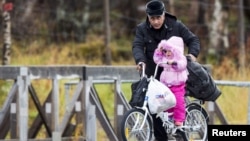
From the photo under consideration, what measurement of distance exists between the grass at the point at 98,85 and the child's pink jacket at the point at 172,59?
3491mm

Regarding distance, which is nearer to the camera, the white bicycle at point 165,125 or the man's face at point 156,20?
the white bicycle at point 165,125

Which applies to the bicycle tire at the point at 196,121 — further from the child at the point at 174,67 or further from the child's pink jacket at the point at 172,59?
the child's pink jacket at the point at 172,59

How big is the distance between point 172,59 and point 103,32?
74.2ft

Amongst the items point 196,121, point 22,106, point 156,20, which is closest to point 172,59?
point 156,20

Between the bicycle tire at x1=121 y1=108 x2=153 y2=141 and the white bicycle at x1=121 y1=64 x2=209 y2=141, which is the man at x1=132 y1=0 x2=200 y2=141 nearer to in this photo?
the white bicycle at x1=121 y1=64 x2=209 y2=141

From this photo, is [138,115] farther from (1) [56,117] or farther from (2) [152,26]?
(1) [56,117]

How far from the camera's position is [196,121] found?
35.7 ft

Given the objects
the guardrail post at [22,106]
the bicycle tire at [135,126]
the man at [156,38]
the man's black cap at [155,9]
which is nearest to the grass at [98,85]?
the guardrail post at [22,106]

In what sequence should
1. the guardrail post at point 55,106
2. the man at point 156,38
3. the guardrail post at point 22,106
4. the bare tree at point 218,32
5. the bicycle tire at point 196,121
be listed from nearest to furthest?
the man at point 156,38
the bicycle tire at point 196,121
the guardrail post at point 22,106
the guardrail post at point 55,106
the bare tree at point 218,32

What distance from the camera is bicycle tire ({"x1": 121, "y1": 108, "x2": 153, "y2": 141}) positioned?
9773mm

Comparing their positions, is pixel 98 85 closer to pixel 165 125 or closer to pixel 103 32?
pixel 165 125

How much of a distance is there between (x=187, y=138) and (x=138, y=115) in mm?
954

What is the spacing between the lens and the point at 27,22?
28641 millimetres

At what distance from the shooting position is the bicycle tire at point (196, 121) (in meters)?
10.7
